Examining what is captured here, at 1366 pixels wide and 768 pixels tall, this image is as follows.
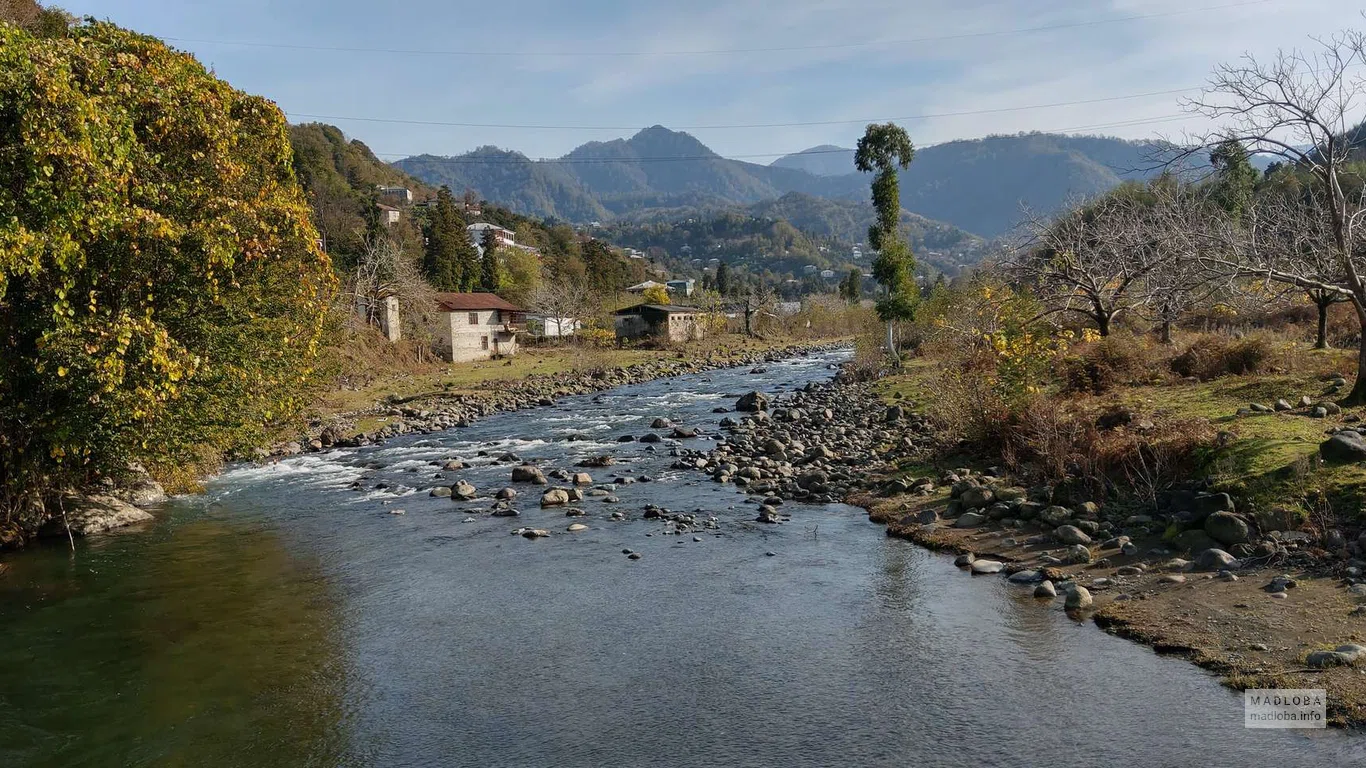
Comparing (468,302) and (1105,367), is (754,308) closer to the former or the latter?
(468,302)

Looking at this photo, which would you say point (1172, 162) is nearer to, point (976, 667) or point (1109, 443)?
point (1109, 443)

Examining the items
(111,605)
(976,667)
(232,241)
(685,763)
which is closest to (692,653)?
(685,763)

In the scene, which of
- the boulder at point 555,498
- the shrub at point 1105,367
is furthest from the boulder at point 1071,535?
the boulder at point 555,498

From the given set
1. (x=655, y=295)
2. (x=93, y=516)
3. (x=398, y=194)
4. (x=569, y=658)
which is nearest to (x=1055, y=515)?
(x=569, y=658)

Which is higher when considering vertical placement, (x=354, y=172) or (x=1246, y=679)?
(x=354, y=172)

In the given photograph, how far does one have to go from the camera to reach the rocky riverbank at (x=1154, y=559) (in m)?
10.8

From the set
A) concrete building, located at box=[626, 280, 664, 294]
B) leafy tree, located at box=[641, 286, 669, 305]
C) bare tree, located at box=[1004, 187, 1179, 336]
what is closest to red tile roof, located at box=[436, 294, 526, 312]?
leafy tree, located at box=[641, 286, 669, 305]

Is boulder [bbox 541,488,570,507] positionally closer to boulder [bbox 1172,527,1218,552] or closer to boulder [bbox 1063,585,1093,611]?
boulder [bbox 1063,585,1093,611]

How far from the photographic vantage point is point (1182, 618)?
12.2 metres

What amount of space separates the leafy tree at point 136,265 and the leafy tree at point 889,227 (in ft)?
117

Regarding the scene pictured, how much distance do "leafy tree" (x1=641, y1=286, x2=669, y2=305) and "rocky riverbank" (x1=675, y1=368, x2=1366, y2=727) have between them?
269ft

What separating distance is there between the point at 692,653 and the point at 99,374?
1066 cm

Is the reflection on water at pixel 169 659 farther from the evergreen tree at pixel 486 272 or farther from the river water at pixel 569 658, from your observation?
Answer: the evergreen tree at pixel 486 272

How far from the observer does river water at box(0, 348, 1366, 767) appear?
9.71 m
